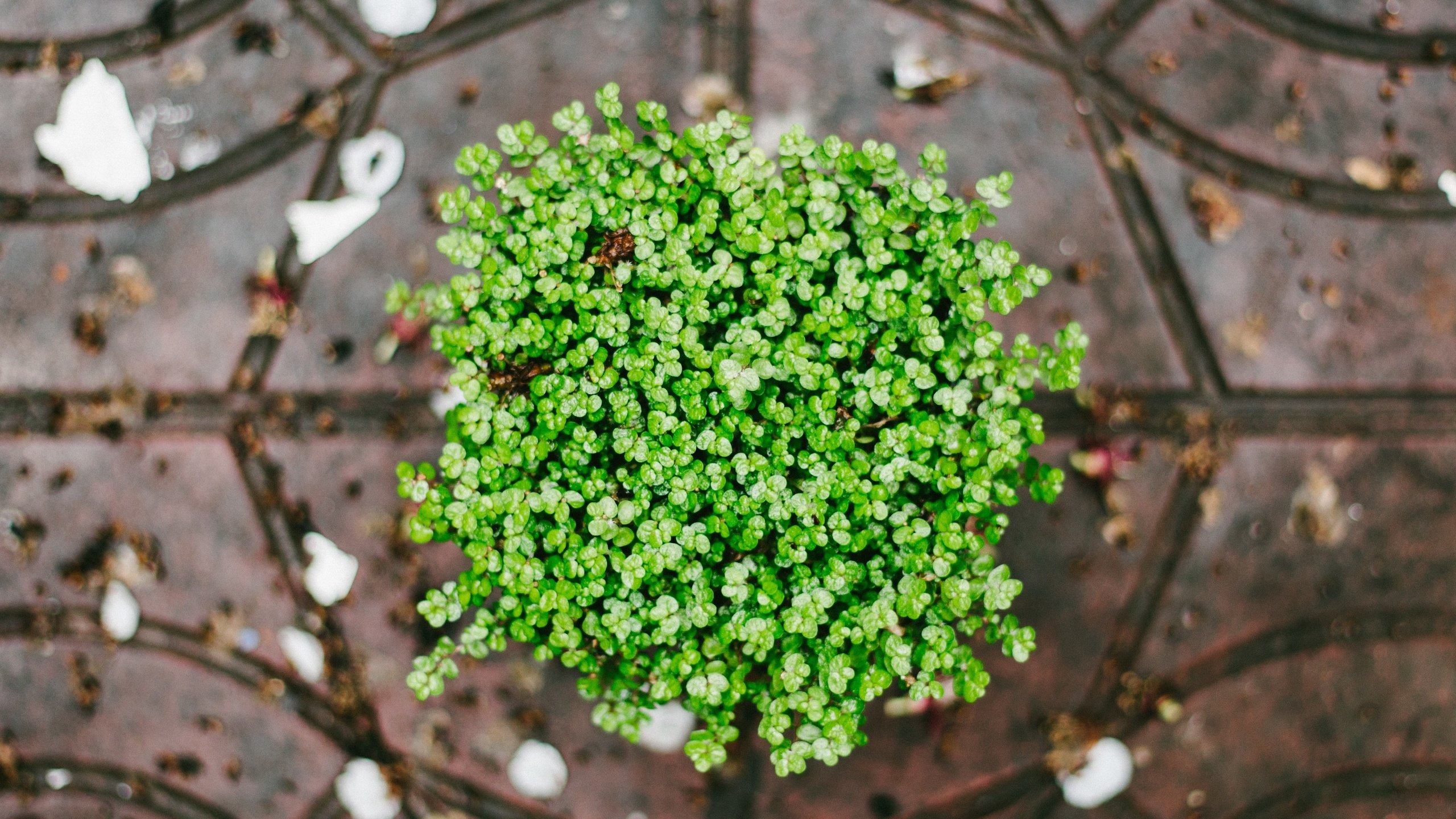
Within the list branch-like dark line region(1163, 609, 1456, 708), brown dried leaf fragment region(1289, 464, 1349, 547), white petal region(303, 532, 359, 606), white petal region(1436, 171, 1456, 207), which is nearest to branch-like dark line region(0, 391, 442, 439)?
white petal region(303, 532, 359, 606)

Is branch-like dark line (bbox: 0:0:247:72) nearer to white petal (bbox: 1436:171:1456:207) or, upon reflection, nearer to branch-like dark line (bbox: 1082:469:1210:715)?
branch-like dark line (bbox: 1082:469:1210:715)

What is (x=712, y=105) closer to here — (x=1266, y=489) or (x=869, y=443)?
(x=869, y=443)

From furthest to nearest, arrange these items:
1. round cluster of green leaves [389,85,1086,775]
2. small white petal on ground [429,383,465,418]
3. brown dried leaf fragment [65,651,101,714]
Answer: brown dried leaf fragment [65,651,101,714], small white petal on ground [429,383,465,418], round cluster of green leaves [389,85,1086,775]

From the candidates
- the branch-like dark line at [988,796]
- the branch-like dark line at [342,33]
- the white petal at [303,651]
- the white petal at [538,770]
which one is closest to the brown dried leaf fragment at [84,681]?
the white petal at [303,651]

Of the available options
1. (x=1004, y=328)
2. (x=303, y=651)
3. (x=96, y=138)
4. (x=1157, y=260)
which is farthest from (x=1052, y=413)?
(x=96, y=138)

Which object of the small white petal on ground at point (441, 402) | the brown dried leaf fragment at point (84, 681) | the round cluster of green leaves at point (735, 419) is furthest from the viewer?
the brown dried leaf fragment at point (84, 681)

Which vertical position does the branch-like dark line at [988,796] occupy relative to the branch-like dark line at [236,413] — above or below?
below

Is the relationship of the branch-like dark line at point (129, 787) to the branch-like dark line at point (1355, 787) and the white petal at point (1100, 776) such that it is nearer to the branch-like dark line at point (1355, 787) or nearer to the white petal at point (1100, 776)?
the white petal at point (1100, 776)
